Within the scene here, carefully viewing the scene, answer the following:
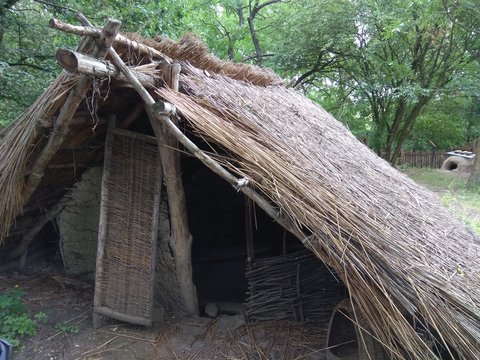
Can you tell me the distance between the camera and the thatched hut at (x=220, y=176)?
7.26ft

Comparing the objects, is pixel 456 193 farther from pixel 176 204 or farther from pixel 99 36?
pixel 99 36

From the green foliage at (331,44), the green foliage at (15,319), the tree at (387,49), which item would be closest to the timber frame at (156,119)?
the green foliage at (15,319)

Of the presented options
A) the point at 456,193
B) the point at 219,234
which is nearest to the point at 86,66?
the point at 219,234

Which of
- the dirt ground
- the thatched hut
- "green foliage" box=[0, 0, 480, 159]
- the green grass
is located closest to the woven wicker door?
the thatched hut

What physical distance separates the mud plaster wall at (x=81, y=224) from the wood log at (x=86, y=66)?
1928 mm

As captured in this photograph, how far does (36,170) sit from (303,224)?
7.69ft

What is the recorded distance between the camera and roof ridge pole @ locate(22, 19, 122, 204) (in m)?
2.38

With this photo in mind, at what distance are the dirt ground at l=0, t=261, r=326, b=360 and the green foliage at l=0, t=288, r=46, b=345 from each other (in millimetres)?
70

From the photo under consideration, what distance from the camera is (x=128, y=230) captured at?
366 centimetres

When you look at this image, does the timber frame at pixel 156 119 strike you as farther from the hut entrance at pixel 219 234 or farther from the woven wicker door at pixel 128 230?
the hut entrance at pixel 219 234

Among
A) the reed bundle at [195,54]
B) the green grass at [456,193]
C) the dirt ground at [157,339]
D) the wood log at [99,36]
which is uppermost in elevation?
the reed bundle at [195,54]

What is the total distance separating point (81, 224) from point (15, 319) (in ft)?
4.04

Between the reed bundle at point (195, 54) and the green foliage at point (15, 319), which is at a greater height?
the reed bundle at point (195, 54)

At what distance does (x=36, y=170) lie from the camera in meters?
3.42
